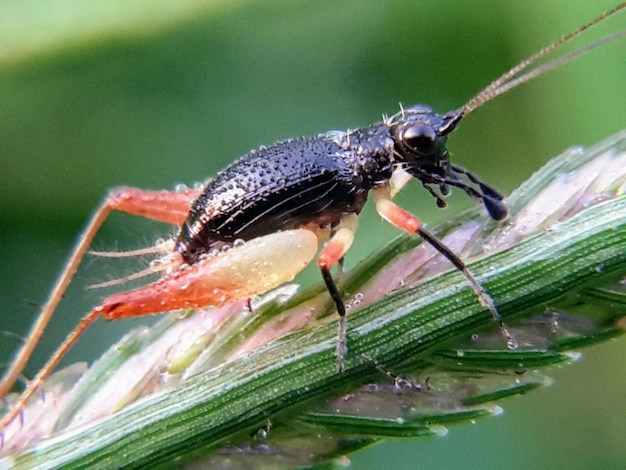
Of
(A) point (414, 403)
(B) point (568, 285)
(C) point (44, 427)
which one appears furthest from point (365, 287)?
(C) point (44, 427)

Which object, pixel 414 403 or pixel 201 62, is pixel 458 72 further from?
pixel 414 403

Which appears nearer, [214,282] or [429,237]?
[429,237]

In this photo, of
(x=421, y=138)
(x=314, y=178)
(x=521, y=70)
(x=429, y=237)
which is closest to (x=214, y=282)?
(x=314, y=178)

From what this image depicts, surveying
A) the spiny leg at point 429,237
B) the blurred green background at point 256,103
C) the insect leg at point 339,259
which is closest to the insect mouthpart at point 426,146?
the spiny leg at point 429,237

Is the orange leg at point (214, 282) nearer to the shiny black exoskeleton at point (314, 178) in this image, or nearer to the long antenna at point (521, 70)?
the shiny black exoskeleton at point (314, 178)

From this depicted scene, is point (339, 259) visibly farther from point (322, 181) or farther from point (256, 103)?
point (256, 103)

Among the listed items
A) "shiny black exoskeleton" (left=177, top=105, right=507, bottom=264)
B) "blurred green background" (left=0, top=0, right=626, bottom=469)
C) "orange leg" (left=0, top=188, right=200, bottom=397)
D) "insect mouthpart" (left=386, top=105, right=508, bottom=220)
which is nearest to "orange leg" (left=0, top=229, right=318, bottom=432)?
"shiny black exoskeleton" (left=177, top=105, right=507, bottom=264)
